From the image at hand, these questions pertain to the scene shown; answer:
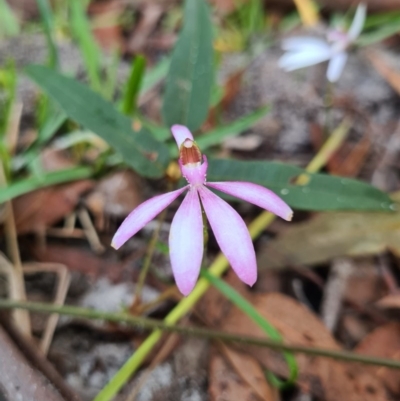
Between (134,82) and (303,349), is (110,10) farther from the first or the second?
(303,349)

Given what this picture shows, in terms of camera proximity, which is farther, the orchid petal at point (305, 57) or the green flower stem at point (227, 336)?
the orchid petal at point (305, 57)

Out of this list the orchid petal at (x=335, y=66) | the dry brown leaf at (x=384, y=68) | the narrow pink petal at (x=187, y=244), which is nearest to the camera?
the narrow pink petal at (x=187, y=244)

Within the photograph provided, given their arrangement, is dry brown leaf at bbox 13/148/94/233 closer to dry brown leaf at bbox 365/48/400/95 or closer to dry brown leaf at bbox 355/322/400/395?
dry brown leaf at bbox 355/322/400/395

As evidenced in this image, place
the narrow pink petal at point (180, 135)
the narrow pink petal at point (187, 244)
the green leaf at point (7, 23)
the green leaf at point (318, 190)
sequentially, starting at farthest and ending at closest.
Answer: the green leaf at point (7, 23) → the green leaf at point (318, 190) → the narrow pink petal at point (180, 135) → the narrow pink petal at point (187, 244)

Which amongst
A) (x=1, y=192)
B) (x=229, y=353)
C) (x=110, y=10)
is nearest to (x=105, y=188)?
(x=1, y=192)

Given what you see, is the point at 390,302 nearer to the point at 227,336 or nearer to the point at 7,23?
the point at 227,336

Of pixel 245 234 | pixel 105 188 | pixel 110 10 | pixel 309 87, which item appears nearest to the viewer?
pixel 245 234

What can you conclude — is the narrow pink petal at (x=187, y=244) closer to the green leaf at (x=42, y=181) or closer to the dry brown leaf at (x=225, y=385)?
the dry brown leaf at (x=225, y=385)

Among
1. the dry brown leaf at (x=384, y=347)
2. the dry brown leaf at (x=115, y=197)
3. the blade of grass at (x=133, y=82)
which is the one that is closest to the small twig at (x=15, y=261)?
the dry brown leaf at (x=115, y=197)
